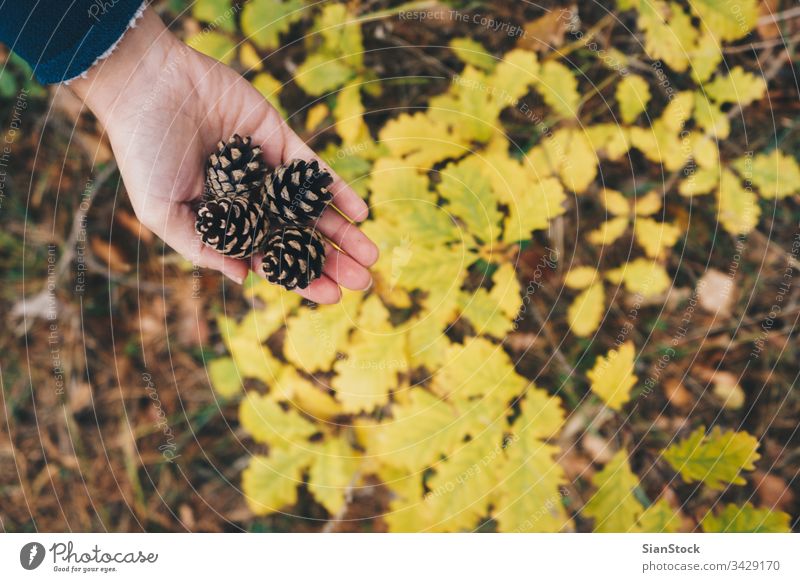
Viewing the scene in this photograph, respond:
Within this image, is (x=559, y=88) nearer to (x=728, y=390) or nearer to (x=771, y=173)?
(x=771, y=173)

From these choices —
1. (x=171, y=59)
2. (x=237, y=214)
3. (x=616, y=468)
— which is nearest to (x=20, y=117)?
(x=171, y=59)

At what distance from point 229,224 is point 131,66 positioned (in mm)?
418

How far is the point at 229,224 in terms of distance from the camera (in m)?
1.12

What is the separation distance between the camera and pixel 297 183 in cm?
113

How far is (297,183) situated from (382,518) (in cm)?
82

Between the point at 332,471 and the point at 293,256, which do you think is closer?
the point at 293,256

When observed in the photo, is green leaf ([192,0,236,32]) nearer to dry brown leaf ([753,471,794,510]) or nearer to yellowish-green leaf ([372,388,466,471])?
yellowish-green leaf ([372,388,466,471])

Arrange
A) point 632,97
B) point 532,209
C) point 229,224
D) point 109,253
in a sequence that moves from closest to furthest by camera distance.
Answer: point 229,224 → point 532,209 → point 632,97 → point 109,253

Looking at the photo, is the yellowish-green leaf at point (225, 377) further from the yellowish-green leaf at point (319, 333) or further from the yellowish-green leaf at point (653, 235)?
the yellowish-green leaf at point (653, 235)

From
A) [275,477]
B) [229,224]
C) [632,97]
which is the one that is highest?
[632,97]

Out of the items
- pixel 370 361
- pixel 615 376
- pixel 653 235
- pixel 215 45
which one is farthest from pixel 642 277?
pixel 215 45

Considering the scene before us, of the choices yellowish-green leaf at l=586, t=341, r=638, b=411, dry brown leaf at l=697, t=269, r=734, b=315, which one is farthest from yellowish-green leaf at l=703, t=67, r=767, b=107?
yellowish-green leaf at l=586, t=341, r=638, b=411

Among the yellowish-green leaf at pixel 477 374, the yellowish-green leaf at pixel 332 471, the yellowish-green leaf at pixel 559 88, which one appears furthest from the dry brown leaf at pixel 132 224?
the yellowish-green leaf at pixel 559 88

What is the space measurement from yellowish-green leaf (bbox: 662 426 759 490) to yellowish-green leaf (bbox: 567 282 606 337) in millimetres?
348
